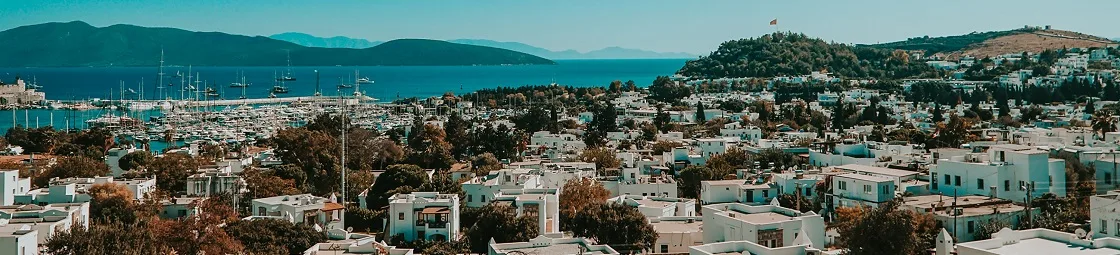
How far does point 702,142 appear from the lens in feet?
131

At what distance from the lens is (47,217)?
2038 cm

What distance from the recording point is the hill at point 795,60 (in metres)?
110

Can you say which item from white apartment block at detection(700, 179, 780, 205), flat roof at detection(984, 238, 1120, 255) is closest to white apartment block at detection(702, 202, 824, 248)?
flat roof at detection(984, 238, 1120, 255)

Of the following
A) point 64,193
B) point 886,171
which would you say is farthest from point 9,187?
point 886,171

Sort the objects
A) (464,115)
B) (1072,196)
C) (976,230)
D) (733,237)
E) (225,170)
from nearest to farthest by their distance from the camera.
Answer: (733,237)
(976,230)
(1072,196)
(225,170)
(464,115)

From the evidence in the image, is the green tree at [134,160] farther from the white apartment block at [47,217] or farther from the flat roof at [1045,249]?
the flat roof at [1045,249]

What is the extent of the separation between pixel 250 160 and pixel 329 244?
20.2m

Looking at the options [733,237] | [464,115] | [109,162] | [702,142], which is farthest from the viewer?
[464,115]

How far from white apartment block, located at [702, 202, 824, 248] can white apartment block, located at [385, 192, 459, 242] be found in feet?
23.1

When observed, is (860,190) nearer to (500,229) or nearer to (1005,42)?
(500,229)

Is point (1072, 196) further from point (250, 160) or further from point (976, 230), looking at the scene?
point (250, 160)

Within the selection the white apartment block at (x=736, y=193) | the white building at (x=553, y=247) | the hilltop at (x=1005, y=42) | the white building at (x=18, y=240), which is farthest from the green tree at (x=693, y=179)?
the hilltop at (x=1005, y=42)

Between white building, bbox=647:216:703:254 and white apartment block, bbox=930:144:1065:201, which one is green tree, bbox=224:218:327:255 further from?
white apartment block, bbox=930:144:1065:201

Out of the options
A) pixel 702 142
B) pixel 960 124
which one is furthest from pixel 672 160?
pixel 960 124
